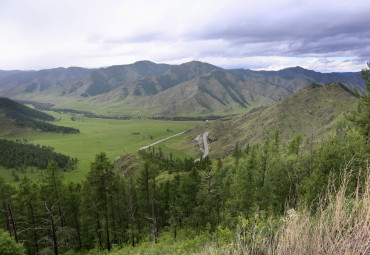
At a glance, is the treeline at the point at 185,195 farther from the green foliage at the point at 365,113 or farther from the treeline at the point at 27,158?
the treeline at the point at 27,158

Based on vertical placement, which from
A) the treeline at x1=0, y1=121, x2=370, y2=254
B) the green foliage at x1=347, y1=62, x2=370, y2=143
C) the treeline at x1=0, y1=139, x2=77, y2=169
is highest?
the green foliage at x1=347, y1=62, x2=370, y2=143

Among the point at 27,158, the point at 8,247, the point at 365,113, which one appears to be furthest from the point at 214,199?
the point at 27,158

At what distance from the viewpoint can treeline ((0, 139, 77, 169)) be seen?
549ft

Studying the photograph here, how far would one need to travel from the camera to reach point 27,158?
17462 centimetres

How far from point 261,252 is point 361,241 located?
3185 mm

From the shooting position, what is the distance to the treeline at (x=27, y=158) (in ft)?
549

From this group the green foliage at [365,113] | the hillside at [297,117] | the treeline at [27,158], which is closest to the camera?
the green foliage at [365,113]

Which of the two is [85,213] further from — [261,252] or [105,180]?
[261,252]

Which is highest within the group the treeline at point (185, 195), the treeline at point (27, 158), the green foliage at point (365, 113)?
the green foliage at point (365, 113)

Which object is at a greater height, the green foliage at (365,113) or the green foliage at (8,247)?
the green foliage at (365,113)

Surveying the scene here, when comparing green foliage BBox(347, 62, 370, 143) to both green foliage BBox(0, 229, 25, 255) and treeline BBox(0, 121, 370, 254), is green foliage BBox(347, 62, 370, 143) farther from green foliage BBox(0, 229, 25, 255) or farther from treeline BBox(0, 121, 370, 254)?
green foliage BBox(0, 229, 25, 255)

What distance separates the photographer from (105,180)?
28.5 meters

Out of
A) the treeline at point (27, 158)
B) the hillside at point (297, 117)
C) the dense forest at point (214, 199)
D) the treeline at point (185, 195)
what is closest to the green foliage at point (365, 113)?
the dense forest at point (214, 199)

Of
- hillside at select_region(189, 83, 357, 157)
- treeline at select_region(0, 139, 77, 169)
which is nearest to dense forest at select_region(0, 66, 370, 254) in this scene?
hillside at select_region(189, 83, 357, 157)
